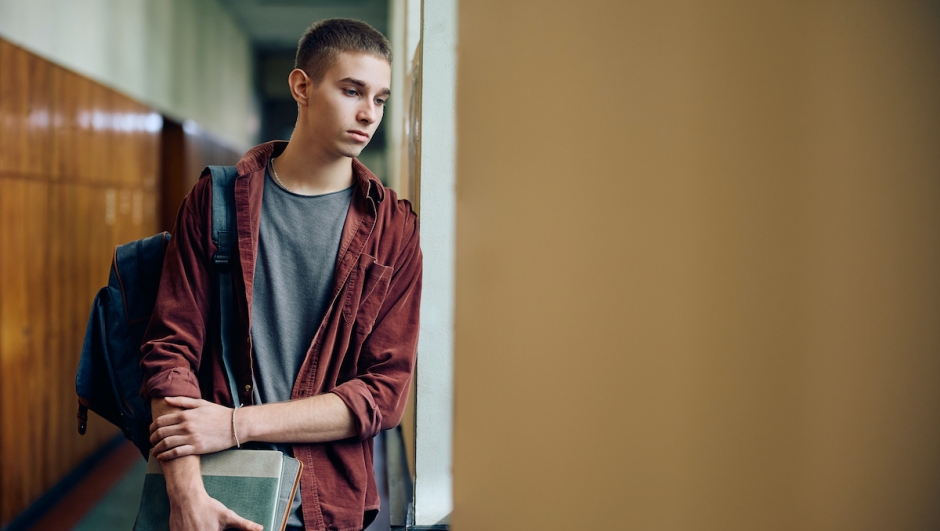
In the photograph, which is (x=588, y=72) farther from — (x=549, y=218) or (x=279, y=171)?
(x=279, y=171)

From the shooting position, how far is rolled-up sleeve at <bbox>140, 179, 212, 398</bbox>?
1073 millimetres

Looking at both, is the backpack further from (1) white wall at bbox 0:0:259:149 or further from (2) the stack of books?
(1) white wall at bbox 0:0:259:149

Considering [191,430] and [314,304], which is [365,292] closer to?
[314,304]

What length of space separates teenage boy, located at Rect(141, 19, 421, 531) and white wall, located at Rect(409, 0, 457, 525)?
554 mm

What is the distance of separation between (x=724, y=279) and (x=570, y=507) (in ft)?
1.19

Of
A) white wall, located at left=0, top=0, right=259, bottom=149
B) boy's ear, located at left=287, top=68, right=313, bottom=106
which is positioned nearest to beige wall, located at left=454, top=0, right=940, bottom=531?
boy's ear, located at left=287, top=68, right=313, bottom=106

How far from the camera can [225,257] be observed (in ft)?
3.72

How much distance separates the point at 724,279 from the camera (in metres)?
0.78

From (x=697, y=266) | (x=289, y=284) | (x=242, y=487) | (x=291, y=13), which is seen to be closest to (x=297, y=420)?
(x=242, y=487)

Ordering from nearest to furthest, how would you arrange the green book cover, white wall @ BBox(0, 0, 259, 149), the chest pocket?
the green book cover, the chest pocket, white wall @ BBox(0, 0, 259, 149)

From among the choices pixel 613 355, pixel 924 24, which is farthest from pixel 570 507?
pixel 924 24

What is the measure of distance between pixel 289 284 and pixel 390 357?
220 mm

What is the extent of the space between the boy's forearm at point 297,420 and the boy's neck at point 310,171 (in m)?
0.38

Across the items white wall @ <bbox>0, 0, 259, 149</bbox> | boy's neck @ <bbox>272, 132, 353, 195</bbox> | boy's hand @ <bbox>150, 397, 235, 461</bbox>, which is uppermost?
white wall @ <bbox>0, 0, 259, 149</bbox>
